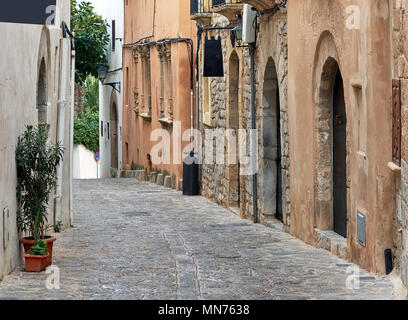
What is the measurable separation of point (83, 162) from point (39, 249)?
1484 inches

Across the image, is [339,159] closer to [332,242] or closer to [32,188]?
[332,242]

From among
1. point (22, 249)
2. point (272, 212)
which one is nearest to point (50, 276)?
point (22, 249)

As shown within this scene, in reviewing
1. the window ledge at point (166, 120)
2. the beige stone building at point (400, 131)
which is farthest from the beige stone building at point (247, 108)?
the beige stone building at point (400, 131)

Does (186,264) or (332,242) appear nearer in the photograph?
(186,264)

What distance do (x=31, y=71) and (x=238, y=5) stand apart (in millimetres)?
5472

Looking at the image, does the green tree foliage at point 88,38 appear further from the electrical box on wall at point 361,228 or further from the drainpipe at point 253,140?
the electrical box on wall at point 361,228

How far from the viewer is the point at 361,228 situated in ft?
28.5

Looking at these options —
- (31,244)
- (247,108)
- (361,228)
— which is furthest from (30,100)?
(247,108)

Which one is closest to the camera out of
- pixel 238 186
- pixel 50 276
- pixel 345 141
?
pixel 50 276

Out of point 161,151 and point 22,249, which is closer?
point 22,249

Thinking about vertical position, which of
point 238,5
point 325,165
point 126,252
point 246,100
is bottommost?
point 126,252

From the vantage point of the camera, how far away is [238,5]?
1501cm

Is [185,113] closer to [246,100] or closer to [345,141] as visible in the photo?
[246,100]

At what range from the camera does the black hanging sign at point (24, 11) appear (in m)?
7.18
